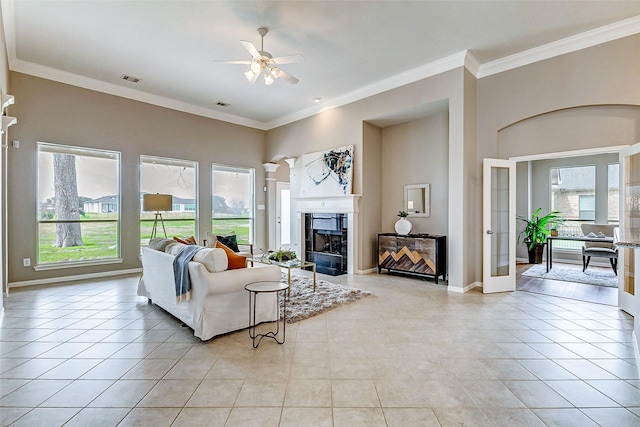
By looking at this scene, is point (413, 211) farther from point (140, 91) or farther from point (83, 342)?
point (140, 91)

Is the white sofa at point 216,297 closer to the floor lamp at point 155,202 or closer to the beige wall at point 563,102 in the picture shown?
→ the floor lamp at point 155,202

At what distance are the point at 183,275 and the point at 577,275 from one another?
6831 mm

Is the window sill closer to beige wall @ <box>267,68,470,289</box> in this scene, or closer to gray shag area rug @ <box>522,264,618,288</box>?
beige wall @ <box>267,68,470,289</box>

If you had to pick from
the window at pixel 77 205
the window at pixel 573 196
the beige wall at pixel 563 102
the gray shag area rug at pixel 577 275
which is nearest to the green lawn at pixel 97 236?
the window at pixel 77 205

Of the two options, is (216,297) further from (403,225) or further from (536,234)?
(536,234)

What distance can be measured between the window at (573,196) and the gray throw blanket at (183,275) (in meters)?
8.51

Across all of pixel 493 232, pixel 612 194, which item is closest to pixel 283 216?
pixel 493 232

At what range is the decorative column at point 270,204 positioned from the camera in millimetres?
8062

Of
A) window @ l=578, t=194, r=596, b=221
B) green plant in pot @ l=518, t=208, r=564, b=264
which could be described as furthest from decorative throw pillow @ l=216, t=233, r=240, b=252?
window @ l=578, t=194, r=596, b=221

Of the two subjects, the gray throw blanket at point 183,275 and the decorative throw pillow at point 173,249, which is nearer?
the gray throw blanket at point 183,275

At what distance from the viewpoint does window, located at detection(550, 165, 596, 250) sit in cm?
728

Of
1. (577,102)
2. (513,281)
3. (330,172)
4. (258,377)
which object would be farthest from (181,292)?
(577,102)

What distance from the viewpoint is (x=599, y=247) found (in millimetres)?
6027

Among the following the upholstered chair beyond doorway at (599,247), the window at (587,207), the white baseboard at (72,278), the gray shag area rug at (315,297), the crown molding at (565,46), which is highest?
the crown molding at (565,46)
